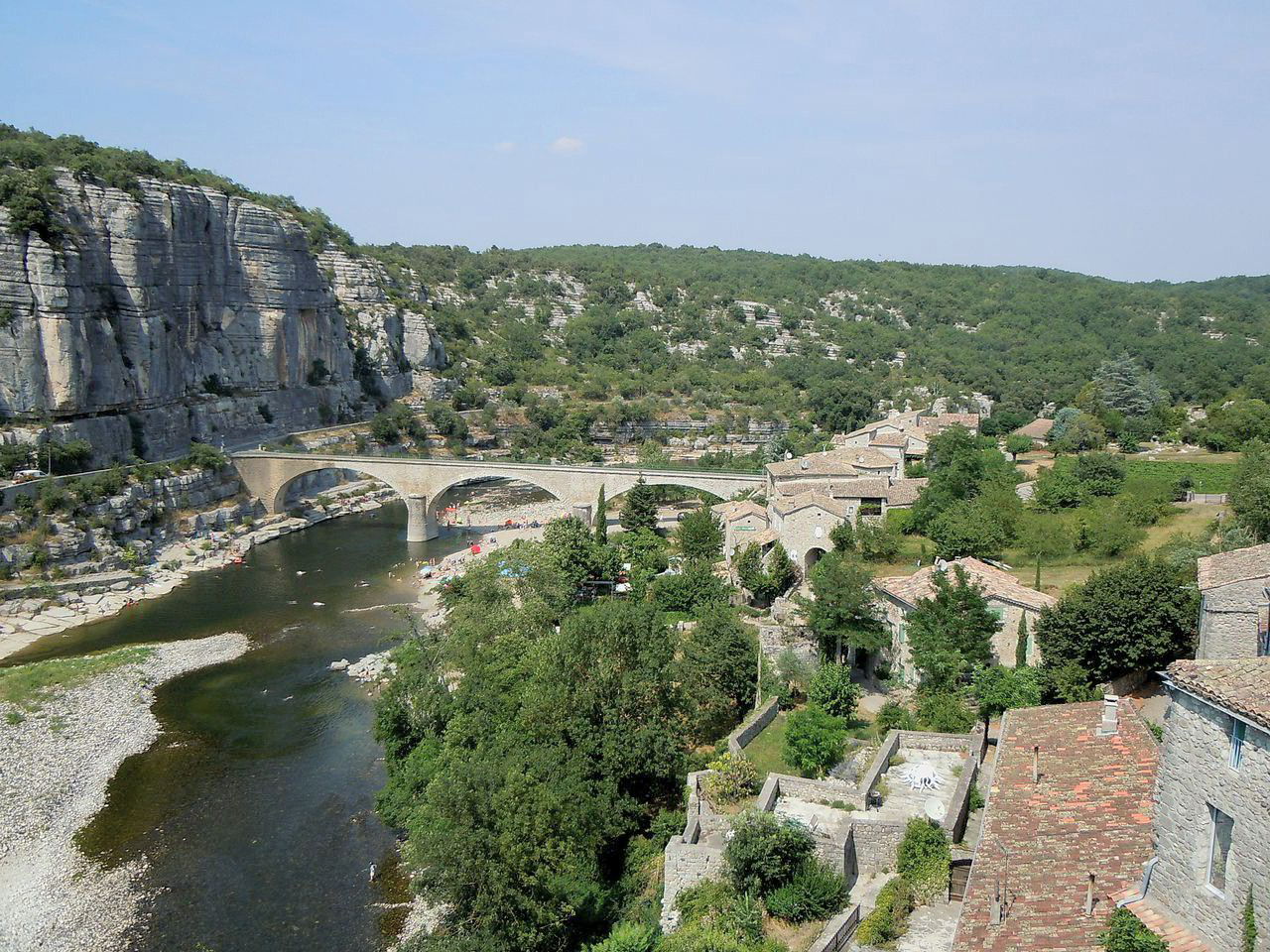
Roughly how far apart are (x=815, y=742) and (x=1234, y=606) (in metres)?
6.82

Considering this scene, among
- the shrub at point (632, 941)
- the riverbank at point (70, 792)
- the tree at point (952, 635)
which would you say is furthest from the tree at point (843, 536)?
the riverbank at point (70, 792)

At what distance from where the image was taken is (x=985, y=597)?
761 inches

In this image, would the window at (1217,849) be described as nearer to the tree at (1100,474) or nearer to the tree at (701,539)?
the tree at (701,539)

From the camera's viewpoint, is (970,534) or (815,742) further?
(970,534)

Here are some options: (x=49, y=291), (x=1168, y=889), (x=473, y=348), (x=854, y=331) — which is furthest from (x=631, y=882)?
(x=854, y=331)

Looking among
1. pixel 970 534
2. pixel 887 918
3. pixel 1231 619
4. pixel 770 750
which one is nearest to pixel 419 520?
pixel 970 534

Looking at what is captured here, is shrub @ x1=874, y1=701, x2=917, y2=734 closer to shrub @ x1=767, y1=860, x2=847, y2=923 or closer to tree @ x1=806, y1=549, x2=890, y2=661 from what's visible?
tree @ x1=806, y1=549, x2=890, y2=661

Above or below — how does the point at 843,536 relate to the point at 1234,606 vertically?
below

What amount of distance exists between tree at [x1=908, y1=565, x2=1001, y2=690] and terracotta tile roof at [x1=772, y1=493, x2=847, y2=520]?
917cm

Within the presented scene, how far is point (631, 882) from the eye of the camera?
53.6 ft

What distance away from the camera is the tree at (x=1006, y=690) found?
16.2 metres

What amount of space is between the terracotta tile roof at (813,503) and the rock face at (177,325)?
1441 inches

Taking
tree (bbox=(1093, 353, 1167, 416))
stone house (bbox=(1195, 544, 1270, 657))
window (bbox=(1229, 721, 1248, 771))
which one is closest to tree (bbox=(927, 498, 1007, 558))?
stone house (bbox=(1195, 544, 1270, 657))

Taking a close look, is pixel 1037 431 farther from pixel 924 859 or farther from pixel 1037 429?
pixel 924 859
